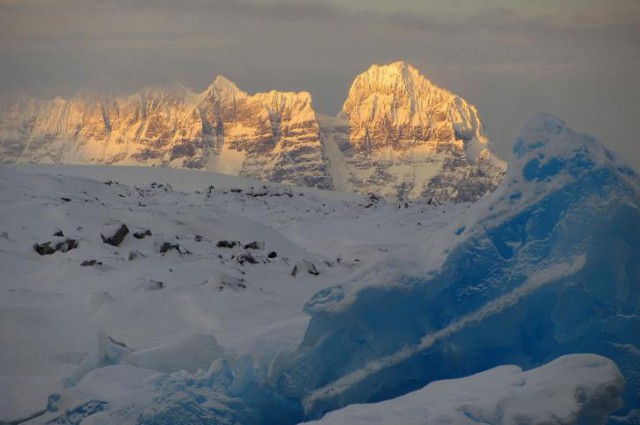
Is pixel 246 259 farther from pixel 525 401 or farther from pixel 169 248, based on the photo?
pixel 525 401

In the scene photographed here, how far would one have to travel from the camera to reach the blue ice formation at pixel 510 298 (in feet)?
21.1

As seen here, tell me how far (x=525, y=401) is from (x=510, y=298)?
4.37 ft

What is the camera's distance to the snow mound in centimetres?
528

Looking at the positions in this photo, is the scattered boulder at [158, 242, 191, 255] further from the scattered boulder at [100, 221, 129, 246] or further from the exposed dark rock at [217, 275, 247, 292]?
the exposed dark rock at [217, 275, 247, 292]

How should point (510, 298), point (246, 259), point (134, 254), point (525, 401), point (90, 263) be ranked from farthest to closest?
point (246, 259), point (134, 254), point (90, 263), point (510, 298), point (525, 401)

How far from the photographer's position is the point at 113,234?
14.6 metres

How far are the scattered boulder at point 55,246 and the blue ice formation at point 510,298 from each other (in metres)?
7.62

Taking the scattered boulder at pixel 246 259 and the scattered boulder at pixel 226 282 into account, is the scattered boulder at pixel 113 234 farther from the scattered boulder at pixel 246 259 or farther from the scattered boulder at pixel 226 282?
the scattered boulder at pixel 226 282

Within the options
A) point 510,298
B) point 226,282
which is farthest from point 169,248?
point 510,298

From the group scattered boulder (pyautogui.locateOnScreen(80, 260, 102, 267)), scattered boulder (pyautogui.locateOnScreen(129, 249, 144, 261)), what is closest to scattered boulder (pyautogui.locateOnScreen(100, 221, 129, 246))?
scattered boulder (pyautogui.locateOnScreen(129, 249, 144, 261))

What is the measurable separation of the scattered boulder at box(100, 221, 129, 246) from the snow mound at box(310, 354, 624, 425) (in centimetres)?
933

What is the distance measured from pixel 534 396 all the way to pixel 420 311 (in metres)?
1.53

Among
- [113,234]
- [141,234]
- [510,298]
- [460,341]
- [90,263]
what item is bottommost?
[141,234]

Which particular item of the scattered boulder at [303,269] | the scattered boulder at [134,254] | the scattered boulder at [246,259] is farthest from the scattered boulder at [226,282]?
the scattered boulder at [134,254]
